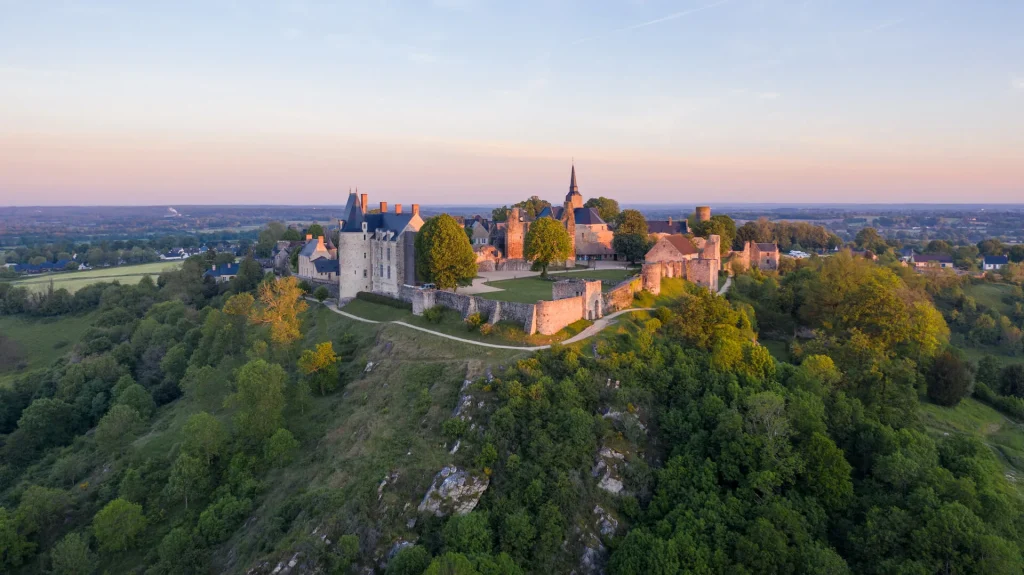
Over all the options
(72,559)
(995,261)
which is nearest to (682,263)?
(72,559)

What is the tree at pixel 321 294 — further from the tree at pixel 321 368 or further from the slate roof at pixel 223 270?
the slate roof at pixel 223 270

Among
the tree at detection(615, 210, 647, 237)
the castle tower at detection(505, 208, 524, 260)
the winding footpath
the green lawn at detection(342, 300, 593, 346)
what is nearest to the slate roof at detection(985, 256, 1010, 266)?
the tree at detection(615, 210, 647, 237)

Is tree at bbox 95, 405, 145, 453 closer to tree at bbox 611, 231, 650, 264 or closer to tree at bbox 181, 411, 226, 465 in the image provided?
tree at bbox 181, 411, 226, 465

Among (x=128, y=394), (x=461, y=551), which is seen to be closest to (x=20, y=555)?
(x=128, y=394)

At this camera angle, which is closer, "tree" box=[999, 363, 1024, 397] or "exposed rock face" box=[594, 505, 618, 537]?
"exposed rock face" box=[594, 505, 618, 537]

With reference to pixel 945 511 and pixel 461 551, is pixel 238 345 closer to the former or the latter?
pixel 461 551
